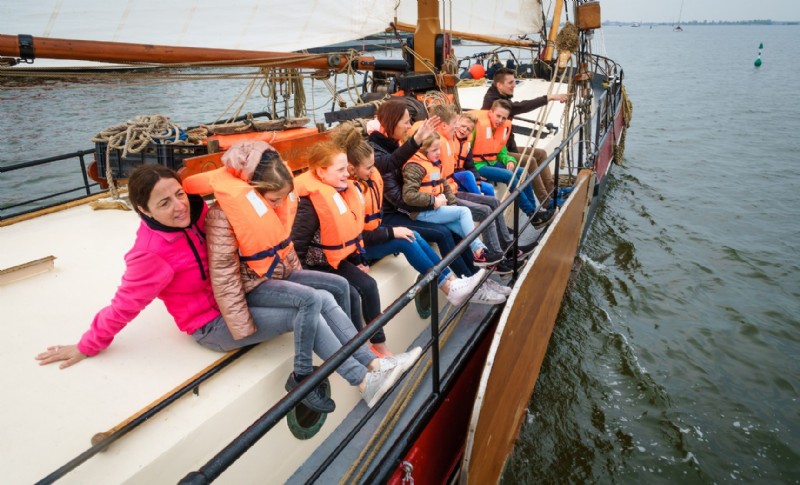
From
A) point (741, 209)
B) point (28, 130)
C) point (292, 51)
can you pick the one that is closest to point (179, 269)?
point (292, 51)

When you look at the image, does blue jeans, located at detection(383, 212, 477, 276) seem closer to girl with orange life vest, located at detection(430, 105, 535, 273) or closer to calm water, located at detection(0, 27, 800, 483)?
girl with orange life vest, located at detection(430, 105, 535, 273)

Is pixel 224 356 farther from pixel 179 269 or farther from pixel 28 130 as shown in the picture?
pixel 28 130

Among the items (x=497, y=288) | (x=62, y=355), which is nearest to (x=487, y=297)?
(x=497, y=288)

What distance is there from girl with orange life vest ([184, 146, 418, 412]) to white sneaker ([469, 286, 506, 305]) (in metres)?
1.35

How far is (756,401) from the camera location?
17.6ft

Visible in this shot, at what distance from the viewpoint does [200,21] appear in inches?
160

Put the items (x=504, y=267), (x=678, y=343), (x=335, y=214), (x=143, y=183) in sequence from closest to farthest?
1. (x=143, y=183)
2. (x=335, y=214)
3. (x=504, y=267)
4. (x=678, y=343)

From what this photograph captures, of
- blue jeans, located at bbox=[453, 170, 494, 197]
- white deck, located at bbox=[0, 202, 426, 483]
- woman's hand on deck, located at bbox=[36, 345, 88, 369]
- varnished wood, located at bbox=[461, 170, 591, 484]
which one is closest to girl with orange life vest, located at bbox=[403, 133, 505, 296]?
varnished wood, located at bbox=[461, 170, 591, 484]

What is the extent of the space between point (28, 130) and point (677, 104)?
2689 cm

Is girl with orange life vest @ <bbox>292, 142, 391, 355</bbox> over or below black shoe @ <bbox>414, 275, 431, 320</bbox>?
over

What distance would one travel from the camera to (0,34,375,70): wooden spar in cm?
334

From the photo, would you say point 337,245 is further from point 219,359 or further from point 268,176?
point 219,359

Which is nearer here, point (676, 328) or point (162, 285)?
point (162, 285)

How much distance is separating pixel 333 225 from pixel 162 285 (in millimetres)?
1070
